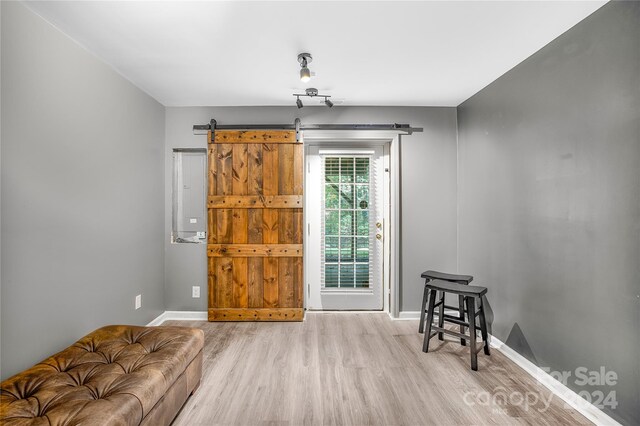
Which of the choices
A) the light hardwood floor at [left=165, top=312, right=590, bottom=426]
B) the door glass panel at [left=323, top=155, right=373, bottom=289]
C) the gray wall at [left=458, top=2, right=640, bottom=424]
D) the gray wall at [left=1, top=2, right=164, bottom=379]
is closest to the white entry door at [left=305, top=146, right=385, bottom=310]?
the door glass panel at [left=323, top=155, right=373, bottom=289]

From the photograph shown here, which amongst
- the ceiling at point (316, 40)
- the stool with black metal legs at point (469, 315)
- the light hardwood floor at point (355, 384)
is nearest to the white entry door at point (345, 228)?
the light hardwood floor at point (355, 384)

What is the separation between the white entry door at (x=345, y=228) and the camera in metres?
3.62

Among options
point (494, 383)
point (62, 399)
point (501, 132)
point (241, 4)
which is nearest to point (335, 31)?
point (241, 4)

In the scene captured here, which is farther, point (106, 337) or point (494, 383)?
point (494, 383)

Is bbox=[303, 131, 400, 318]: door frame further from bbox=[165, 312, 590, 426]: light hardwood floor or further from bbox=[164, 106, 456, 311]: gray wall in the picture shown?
bbox=[165, 312, 590, 426]: light hardwood floor

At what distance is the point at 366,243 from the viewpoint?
3660mm

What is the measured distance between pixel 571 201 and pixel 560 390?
50.6 inches

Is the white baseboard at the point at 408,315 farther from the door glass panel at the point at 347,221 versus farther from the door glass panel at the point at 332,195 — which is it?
the door glass panel at the point at 332,195

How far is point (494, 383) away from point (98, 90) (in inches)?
146

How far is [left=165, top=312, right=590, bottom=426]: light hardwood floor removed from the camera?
1830 millimetres

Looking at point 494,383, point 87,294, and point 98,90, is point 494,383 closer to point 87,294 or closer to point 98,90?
point 87,294

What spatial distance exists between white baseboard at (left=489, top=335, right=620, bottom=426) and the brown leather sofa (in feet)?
8.09

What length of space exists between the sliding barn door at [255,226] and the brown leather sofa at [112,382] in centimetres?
130

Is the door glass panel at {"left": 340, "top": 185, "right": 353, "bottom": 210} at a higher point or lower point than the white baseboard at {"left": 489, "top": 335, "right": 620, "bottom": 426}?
higher
